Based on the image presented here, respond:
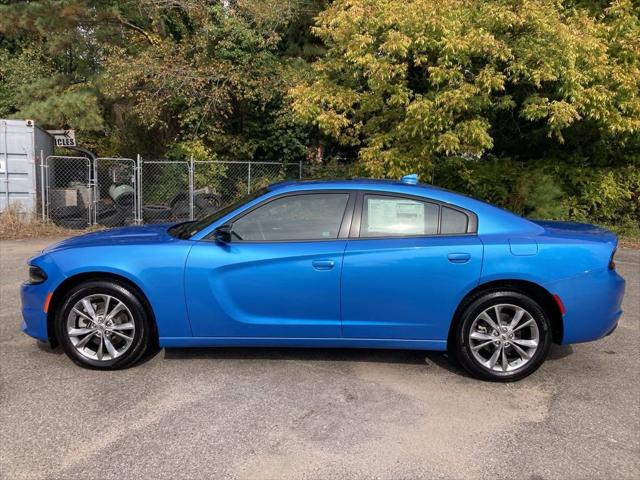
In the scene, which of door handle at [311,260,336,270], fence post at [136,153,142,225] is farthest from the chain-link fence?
door handle at [311,260,336,270]

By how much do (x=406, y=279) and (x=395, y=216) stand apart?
52 centimetres

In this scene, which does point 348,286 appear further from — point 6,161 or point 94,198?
point 6,161

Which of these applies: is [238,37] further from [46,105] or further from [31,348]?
[31,348]

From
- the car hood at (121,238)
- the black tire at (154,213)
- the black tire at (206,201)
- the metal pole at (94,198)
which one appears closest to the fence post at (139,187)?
the black tire at (154,213)

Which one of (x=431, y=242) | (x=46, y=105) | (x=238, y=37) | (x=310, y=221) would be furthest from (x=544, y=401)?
(x=46, y=105)

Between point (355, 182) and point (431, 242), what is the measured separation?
0.80 meters

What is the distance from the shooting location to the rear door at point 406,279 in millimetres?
4039

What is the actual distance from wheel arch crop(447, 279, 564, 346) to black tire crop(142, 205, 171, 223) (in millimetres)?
10294

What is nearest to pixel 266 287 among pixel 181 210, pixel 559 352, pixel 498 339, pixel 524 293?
pixel 498 339

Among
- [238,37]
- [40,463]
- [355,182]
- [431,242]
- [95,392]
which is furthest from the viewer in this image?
[238,37]

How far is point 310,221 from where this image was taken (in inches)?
169

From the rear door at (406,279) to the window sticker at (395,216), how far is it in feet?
0.10

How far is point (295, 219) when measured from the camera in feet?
14.2

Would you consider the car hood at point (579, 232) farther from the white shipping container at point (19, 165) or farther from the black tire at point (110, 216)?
the white shipping container at point (19, 165)
